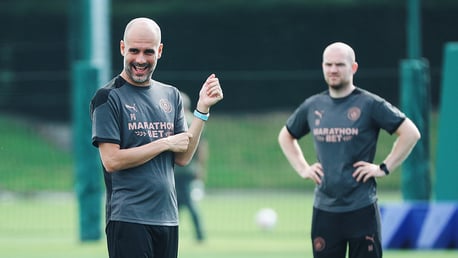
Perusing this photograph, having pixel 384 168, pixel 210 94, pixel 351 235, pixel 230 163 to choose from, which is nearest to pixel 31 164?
pixel 230 163

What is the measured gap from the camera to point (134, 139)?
6465 mm

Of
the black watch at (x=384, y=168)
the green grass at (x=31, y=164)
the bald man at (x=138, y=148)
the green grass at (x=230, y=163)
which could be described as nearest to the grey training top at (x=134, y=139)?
the bald man at (x=138, y=148)

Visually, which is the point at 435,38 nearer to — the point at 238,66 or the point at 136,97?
the point at 238,66

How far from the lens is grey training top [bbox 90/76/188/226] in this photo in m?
6.43

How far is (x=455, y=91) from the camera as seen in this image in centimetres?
1363

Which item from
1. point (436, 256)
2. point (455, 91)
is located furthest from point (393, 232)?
point (455, 91)

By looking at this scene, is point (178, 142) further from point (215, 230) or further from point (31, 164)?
point (31, 164)

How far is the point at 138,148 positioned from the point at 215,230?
10.6 m

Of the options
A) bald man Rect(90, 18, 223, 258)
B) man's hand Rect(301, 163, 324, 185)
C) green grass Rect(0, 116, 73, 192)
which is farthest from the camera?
green grass Rect(0, 116, 73, 192)

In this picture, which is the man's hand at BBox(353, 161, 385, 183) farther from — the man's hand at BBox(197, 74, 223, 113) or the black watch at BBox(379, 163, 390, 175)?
the man's hand at BBox(197, 74, 223, 113)

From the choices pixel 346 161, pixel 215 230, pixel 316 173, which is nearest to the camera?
pixel 346 161

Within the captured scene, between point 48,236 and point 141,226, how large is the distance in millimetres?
9697

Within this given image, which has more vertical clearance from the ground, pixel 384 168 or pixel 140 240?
pixel 384 168

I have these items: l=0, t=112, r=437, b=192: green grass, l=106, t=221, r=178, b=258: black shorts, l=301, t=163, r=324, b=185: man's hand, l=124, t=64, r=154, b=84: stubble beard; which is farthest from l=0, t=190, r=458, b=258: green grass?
l=124, t=64, r=154, b=84: stubble beard
